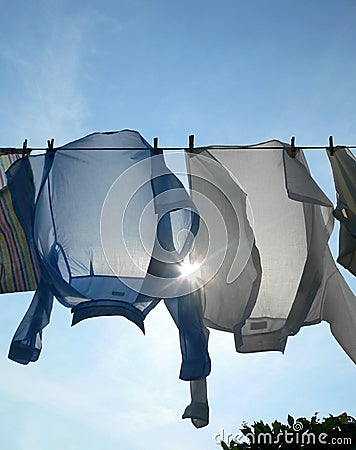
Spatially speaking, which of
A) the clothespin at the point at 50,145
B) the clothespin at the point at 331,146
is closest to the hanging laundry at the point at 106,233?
the clothespin at the point at 50,145

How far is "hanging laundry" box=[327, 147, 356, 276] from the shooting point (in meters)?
3.00

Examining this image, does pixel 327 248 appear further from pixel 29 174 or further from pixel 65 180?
pixel 29 174

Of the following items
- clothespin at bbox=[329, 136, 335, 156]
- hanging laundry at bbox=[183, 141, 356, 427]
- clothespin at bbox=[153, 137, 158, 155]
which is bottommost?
hanging laundry at bbox=[183, 141, 356, 427]

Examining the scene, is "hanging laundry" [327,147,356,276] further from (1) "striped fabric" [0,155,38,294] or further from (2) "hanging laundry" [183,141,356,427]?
(1) "striped fabric" [0,155,38,294]

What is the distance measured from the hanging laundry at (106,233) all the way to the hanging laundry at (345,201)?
0.76 metres

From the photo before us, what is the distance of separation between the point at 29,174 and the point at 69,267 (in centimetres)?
61

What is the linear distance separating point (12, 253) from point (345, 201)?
1790mm

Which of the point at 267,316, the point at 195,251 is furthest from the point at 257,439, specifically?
the point at 195,251

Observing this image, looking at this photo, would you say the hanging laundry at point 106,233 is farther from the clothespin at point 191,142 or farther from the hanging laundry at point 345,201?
the hanging laundry at point 345,201

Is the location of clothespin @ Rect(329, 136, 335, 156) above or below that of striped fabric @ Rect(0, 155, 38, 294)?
above

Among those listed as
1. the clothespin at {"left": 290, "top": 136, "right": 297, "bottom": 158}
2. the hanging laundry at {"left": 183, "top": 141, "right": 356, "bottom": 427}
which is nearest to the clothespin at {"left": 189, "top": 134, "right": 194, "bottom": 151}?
the hanging laundry at {"left": 183, "top": 141, "right": 356, "bottom": 427}

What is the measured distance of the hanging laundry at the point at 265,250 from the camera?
2947 millimetres

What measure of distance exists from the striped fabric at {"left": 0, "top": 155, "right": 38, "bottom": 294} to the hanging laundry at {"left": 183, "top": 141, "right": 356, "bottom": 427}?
901 millimetres

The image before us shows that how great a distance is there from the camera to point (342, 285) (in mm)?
3127
